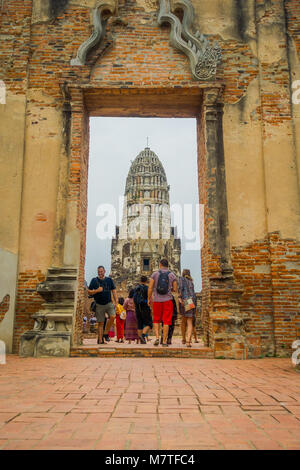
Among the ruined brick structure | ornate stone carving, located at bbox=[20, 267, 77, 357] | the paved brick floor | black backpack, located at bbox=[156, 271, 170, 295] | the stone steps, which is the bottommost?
the paved brick floor

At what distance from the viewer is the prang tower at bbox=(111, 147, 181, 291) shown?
4406cm

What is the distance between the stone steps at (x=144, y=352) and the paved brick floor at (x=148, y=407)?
1279 mm

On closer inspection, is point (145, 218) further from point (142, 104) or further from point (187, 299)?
point (187, 299)

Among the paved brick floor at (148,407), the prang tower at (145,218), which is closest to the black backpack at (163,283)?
the paved brick floor at (148,407)

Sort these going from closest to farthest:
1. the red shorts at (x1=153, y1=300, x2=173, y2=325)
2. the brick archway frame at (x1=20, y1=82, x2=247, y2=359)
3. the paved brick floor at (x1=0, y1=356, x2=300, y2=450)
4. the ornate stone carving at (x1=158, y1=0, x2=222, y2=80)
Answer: the paved brick floor at (x1=0, y1=356, x2=300, y2=450)
the brick archway frame at (x1=20, y1=82, x2=247, y2=359)
the red shorts at (x1=153, y1=300, x2=173, y2=325)
the ornate stone carving at (x1=158, y1=0, x2=222, y2=80)

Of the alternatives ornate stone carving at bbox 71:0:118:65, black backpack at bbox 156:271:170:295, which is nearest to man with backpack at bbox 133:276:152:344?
black backpack at bbox 156:271:170:295

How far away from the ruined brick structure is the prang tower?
1369 inches

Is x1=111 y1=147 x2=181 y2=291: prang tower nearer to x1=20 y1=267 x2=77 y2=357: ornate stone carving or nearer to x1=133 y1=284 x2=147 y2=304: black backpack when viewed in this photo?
x1=133 y1=284 x2=147 y2=304: black backpack

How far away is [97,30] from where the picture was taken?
8.08 meters

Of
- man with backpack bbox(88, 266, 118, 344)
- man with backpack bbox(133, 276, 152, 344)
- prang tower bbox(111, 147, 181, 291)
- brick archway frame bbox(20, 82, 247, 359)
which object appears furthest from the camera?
prang tower bbox(111, 147, 181, 291)

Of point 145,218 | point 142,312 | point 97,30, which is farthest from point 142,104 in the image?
point 145,218

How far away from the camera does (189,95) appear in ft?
26.7

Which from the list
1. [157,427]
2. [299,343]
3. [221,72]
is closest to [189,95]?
[221,72]

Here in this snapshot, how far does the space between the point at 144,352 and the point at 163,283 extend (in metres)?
1.26
